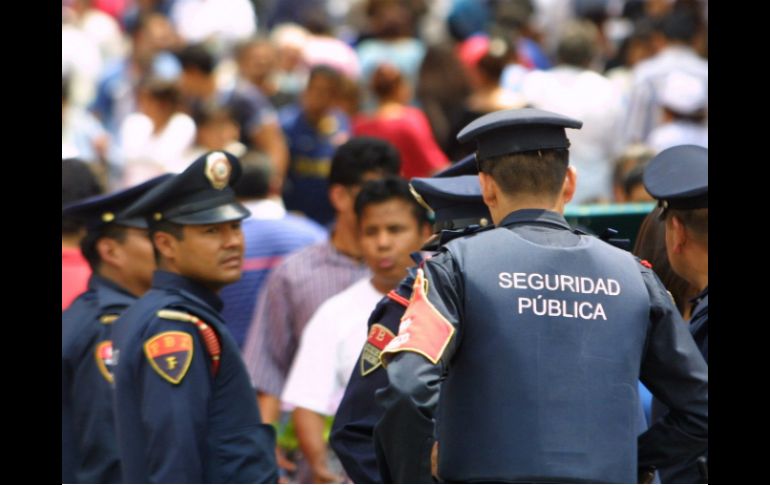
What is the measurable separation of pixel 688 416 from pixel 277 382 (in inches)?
129

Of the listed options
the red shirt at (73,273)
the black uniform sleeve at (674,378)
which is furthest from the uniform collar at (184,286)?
the black uniform sleeve at (674,378)

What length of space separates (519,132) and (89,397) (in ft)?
8.14

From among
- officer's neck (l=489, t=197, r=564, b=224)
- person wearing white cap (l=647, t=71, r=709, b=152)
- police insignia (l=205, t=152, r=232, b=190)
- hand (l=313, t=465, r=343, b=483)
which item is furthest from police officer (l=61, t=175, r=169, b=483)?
person wearing white cap (l=647, t=71, r=709, b=152)

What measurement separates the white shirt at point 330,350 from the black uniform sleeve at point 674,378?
218cm

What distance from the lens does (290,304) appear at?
7609 millimetres

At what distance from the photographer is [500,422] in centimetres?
449

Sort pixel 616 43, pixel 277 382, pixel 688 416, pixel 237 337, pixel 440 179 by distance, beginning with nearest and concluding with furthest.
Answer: pixel 688 416 < pixel 440 179 < pixel 277 382 < pixel 237 337 < pixel 616 43

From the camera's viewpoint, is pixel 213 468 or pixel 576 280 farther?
pixel 213 468

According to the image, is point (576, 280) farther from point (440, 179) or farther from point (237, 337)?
point (237, 337)

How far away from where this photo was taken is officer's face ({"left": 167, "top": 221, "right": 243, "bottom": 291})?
6.08 metres

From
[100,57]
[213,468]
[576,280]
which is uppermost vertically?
[100,57]

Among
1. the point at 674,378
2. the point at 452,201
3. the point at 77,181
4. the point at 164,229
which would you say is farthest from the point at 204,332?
the point at 77,181
